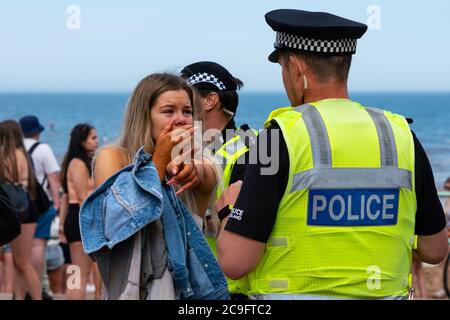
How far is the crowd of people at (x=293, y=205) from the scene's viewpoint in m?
2.95

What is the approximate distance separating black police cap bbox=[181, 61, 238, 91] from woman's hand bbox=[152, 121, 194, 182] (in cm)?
146

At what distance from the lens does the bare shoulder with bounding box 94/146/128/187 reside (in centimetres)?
330

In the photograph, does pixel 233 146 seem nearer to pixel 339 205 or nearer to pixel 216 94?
pixel 216 94

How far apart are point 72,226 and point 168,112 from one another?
486cm

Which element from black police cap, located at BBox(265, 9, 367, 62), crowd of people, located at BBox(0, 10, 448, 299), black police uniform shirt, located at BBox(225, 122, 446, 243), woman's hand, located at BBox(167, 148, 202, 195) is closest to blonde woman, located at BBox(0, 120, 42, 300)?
crowd of people, located at BBox(0, 10, 448, 299)

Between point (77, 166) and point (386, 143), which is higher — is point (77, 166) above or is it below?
below

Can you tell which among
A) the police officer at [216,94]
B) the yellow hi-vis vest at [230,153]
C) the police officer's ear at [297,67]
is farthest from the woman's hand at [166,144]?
the police officer at [216,94]

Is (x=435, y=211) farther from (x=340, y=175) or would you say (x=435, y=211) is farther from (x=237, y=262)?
(x=237, y=262)

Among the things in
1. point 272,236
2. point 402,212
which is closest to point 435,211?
point 402,212

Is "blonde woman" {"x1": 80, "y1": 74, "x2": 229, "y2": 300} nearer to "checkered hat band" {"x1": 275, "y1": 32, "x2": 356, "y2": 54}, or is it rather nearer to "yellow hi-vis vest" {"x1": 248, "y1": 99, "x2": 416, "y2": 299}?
"yellow hi-vis vest" {"x1": 248, "y1": 99, "x2": 416, "y2": 299}

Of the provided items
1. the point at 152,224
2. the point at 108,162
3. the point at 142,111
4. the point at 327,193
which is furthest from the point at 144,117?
the point at 327,193

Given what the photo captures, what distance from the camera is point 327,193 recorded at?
2969mm

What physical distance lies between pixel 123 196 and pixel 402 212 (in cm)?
99

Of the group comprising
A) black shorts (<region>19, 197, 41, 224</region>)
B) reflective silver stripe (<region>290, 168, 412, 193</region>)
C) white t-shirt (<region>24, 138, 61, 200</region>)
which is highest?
reflective silver stripe (<region>290, 168, 412, 193</region>)
